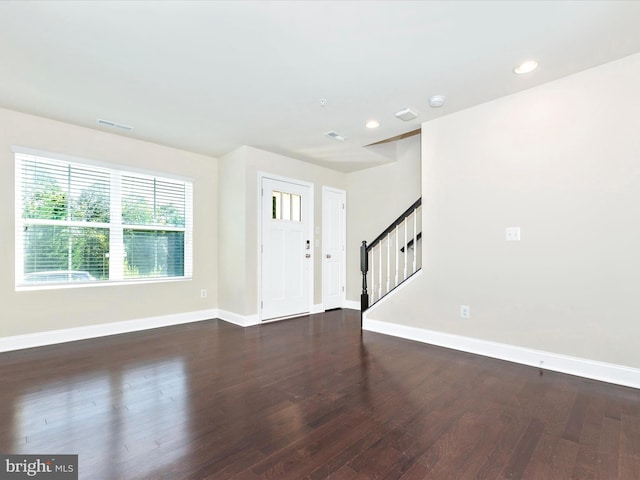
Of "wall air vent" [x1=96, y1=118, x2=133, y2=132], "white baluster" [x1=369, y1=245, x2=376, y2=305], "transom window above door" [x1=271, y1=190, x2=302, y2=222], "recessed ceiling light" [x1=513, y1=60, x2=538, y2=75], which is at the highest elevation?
"wall air vent" [x1=96, y1=118, x2=133, y2=132]

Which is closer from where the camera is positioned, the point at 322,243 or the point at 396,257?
the point at 396,257

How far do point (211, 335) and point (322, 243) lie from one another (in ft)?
7.67

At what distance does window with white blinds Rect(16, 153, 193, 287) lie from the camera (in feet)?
11.3

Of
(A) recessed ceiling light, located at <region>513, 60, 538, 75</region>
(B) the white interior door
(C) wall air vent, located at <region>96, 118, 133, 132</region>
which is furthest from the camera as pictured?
(B) the white interior door

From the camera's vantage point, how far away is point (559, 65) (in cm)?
251

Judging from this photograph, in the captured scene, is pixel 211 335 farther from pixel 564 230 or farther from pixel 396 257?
pixel 564 230

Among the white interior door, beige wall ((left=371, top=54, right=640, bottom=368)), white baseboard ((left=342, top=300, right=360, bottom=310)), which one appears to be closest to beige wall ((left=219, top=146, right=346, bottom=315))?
the white interior door

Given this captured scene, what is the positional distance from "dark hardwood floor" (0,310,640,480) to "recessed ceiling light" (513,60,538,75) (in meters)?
2.58

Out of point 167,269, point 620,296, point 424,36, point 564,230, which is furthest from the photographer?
point 167,269

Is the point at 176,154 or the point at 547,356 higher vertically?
the point at 176,154

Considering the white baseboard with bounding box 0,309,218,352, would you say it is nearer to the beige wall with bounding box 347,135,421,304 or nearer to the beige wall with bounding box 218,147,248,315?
the beige wall with bounding box 218,147,248,315

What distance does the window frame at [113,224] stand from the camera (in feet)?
11.0

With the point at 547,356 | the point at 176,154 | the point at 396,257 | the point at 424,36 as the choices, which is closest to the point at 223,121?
the point at 176,154

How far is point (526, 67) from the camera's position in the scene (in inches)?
99.5
